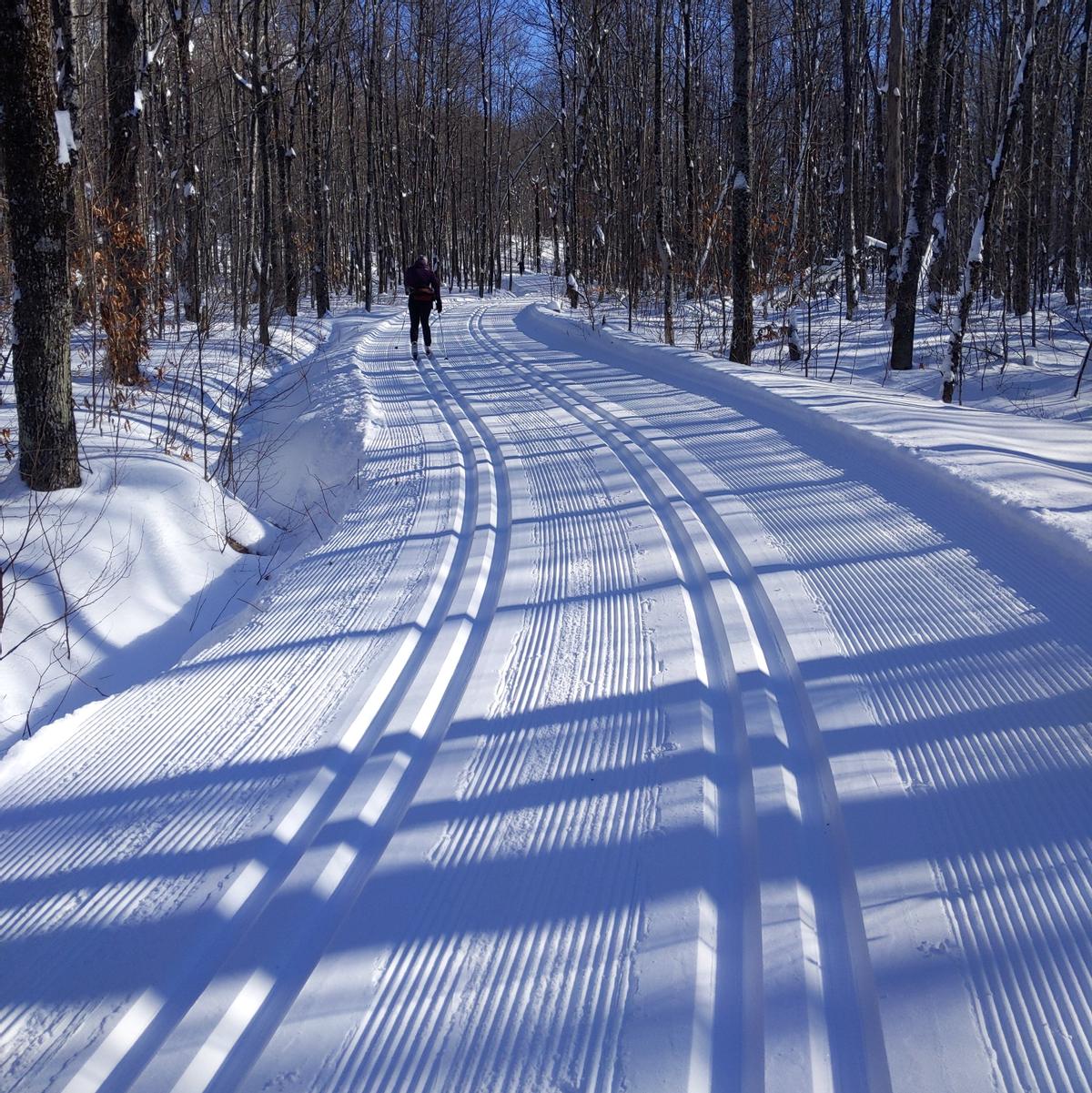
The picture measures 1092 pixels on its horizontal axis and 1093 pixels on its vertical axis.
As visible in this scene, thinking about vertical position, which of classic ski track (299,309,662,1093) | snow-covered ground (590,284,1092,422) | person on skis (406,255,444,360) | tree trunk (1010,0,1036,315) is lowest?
classic ski track (299,309,662,1093)

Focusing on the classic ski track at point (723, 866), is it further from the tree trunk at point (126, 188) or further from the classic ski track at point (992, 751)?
the tree trunk at point (126, 188)

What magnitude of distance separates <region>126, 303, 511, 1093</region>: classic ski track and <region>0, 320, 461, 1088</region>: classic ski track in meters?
0.13

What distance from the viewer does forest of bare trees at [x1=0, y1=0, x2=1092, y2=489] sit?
8797 mm

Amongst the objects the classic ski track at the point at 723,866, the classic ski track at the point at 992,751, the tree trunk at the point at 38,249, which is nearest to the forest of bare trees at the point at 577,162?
the tree trunk at the point at 38,249

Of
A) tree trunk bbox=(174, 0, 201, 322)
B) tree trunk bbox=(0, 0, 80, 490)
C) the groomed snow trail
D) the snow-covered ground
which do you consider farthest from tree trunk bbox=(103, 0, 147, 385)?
the snow-covered ground

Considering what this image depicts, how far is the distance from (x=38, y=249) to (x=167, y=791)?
4318mm

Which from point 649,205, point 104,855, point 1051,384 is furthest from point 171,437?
point 649,205

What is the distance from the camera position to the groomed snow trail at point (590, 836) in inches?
78.3

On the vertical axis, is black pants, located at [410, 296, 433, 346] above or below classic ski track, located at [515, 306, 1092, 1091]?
above

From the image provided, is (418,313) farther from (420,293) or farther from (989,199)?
(989,199)

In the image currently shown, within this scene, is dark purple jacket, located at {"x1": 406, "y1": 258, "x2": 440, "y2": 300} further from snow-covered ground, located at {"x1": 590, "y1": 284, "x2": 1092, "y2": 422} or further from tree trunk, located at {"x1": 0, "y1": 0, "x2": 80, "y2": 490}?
tree trunk, located at {"x1": 0, "y1": 0, "x2": 80, "y2": 490}

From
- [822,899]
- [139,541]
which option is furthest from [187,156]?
[822,899]

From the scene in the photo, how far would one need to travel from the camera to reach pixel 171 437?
311 inches

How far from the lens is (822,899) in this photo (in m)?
2.35
